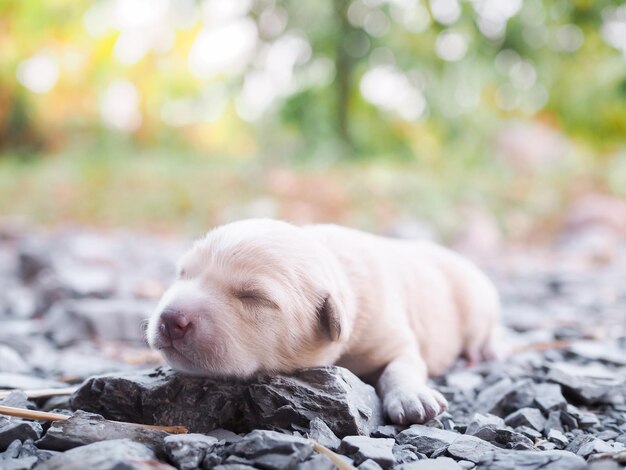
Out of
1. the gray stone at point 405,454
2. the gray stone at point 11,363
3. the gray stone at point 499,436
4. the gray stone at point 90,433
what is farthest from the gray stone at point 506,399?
the gray stone at point 11,363

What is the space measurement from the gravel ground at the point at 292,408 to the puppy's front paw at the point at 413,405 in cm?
4

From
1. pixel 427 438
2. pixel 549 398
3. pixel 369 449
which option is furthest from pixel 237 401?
pixel 549 398

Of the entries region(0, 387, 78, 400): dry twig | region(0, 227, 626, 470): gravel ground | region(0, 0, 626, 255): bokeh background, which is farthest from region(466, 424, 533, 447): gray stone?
region(0, 0, 626, 255): bokeh background

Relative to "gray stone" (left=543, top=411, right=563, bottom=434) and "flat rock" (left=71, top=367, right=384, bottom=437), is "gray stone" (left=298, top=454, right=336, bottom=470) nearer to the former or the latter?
"flat rock" (left=71, top=367, right=384, bottom=437)

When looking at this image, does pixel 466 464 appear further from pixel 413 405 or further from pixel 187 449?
pixel 187 449

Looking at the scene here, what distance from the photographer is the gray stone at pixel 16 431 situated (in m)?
2.15

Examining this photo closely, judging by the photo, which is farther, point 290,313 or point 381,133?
point 381,133

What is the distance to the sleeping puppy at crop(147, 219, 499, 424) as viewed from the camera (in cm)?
248

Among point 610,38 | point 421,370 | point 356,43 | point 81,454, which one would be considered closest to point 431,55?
point 356,43

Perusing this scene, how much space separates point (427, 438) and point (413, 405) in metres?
0.24

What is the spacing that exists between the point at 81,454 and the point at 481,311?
8.93 feet

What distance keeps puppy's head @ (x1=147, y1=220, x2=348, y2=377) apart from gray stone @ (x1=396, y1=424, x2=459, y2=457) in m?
0.47

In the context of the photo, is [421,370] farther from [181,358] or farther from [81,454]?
[81,454]

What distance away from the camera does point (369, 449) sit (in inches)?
83.4
